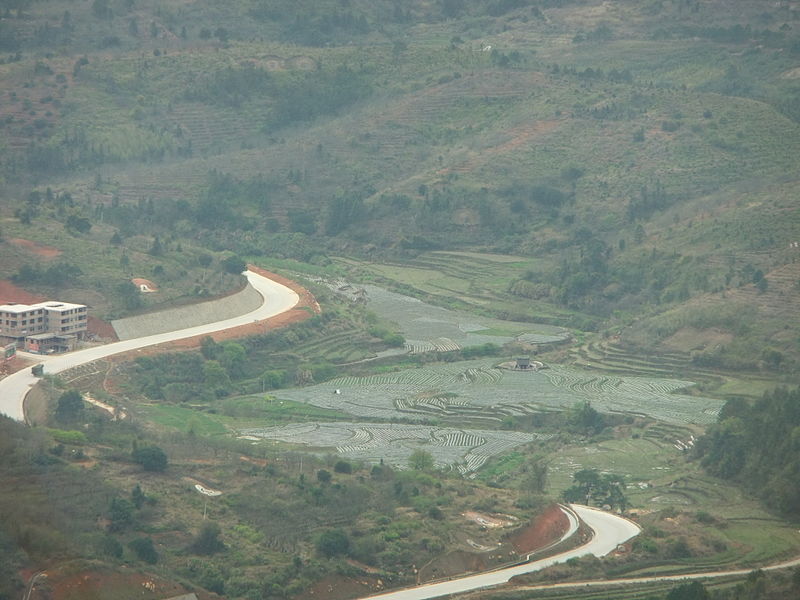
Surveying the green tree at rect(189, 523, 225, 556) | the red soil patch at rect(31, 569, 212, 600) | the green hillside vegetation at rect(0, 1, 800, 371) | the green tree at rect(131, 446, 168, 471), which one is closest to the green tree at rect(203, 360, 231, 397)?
the green hillside vegetation at rect(0, 1, 800, 371)

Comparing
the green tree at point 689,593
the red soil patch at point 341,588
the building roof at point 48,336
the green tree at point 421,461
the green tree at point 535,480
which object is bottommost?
the green tree at point 535,480

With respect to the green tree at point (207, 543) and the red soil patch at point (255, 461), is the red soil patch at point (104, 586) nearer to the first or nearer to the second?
the green tree at point (207, 543)

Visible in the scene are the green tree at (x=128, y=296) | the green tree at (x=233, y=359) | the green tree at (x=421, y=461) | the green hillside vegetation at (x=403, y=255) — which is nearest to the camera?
the green hillside vegetation at (x=403, y=255)

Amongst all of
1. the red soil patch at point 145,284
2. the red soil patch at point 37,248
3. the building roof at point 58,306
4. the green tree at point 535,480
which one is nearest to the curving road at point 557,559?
the green tree at point 535,480

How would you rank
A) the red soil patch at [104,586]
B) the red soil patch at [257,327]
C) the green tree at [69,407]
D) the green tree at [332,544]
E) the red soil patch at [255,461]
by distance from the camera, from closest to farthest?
the red soil patch at [104,586], the green tree at [332,544], the red soil patch at [255,461], the green tree at [69,407], the red soil patch at [257,327]

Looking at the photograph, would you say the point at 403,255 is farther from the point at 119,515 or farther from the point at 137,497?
the point at 119,515

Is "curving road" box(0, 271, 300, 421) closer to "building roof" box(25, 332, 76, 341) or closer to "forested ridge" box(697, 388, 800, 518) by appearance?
"building roof" box(25, 332, 76, 341)
